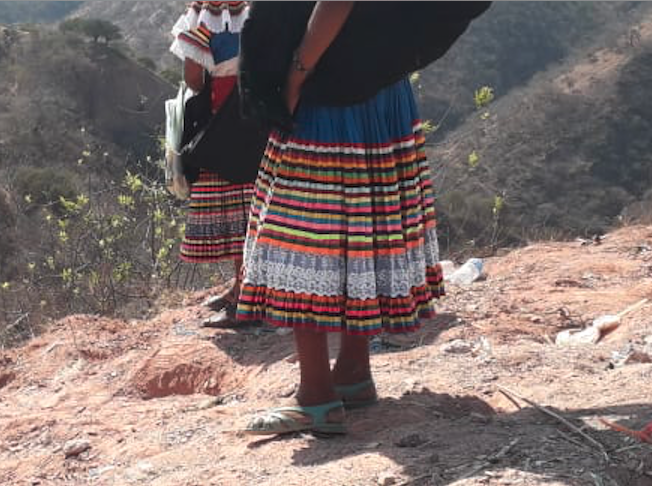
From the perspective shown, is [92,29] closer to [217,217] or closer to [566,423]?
[217,217]

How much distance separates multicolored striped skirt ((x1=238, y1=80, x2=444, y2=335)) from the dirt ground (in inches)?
15.4

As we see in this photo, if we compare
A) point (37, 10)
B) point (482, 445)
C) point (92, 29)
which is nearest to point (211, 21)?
point (482, 445)

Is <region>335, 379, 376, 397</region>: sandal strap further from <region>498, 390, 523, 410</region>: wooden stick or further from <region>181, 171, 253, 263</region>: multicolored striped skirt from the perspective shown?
<region>181, 171, 253, 263</region>: multicolored striped skirt

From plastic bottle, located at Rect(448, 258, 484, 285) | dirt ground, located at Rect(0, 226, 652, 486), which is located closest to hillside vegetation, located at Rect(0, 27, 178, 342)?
dirt ground, located at Rect(0, 226, 652, 486)

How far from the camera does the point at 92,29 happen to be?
103 ft

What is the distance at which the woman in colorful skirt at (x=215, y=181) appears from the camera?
3746mm

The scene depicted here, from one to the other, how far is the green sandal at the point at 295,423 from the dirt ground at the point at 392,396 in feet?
0.14

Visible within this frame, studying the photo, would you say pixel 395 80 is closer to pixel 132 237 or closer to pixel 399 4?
pixel 399 4

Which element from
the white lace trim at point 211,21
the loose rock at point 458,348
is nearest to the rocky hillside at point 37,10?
the white lace trim at point 211,21

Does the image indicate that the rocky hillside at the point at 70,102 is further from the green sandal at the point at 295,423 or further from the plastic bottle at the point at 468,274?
the green sandal at the point at 295,423

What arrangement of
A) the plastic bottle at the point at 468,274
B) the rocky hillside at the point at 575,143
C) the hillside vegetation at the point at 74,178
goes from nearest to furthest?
the plastic bottle at the point at 468,274, the hillside vegetation at the point at 74,178, the rocky hillside at the point at 575,143

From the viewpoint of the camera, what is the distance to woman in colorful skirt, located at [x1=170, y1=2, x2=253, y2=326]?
12.3 feet

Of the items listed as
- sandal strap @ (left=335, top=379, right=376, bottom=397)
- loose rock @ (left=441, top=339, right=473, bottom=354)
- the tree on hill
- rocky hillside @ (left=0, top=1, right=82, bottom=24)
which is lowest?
sandal strap @ (left=335, top=379, right=376, bottom=397)

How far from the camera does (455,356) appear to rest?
3473mm
